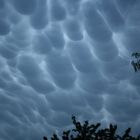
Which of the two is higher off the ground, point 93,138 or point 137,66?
point 137,66

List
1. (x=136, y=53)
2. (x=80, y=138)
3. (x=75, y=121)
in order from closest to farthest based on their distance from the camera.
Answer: (x=80, y=138) → (x=75, y=121) → (x=136, y=53)

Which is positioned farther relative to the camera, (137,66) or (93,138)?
(137,66)


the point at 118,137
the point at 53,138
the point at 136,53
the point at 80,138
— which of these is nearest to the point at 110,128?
the point at 118,137

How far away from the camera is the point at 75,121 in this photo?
9.38 meters

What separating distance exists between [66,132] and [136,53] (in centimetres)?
588

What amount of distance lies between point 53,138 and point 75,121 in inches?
43.9

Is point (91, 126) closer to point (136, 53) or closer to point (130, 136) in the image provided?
point (130, 136)

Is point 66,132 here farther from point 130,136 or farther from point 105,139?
point 130,136

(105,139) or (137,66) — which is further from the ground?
(137,66)

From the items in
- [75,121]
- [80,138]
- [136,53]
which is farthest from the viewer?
[136,53]

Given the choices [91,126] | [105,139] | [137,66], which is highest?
[137,66]

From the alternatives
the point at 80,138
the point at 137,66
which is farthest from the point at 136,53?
the point at 80,138

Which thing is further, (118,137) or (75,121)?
(75,121)

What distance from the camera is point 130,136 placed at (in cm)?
864
